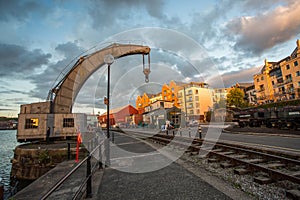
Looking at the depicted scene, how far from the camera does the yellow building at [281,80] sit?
3459cm

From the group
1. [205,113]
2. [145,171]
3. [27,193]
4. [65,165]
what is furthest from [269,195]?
[205,113]

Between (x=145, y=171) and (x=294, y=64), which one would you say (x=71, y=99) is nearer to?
(x=145, y=171)

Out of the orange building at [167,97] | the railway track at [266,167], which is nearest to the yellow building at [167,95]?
the orange building at [167,97]

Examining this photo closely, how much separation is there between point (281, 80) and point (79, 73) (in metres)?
47.0

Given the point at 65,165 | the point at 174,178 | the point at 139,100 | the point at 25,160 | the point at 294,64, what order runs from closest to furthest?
the point at 174,178 < the point at 65,165 < the point at 25,160 < the point at 294,64 < the point at 139,100

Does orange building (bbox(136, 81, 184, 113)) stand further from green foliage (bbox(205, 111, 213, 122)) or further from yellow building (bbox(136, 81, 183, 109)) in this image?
green foliage (bbox(205, 111, 213, 122))

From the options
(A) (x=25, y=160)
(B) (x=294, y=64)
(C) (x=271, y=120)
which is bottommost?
(A) (x=25, y=160)

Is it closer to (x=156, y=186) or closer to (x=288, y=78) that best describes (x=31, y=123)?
(x=156, y=186)

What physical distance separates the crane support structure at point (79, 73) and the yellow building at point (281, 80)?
3477 cm

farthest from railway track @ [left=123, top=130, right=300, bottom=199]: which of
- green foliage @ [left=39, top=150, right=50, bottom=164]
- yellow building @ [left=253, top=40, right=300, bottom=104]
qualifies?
yellow building @ [left=253, top=40, right=300, bottom=104]

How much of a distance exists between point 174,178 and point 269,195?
7.34ft

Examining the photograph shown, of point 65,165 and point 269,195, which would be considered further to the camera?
point 65,165

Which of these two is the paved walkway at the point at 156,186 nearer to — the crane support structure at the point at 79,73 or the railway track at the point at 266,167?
the railway track at the point at 266,167

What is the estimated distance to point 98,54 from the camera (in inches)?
595
